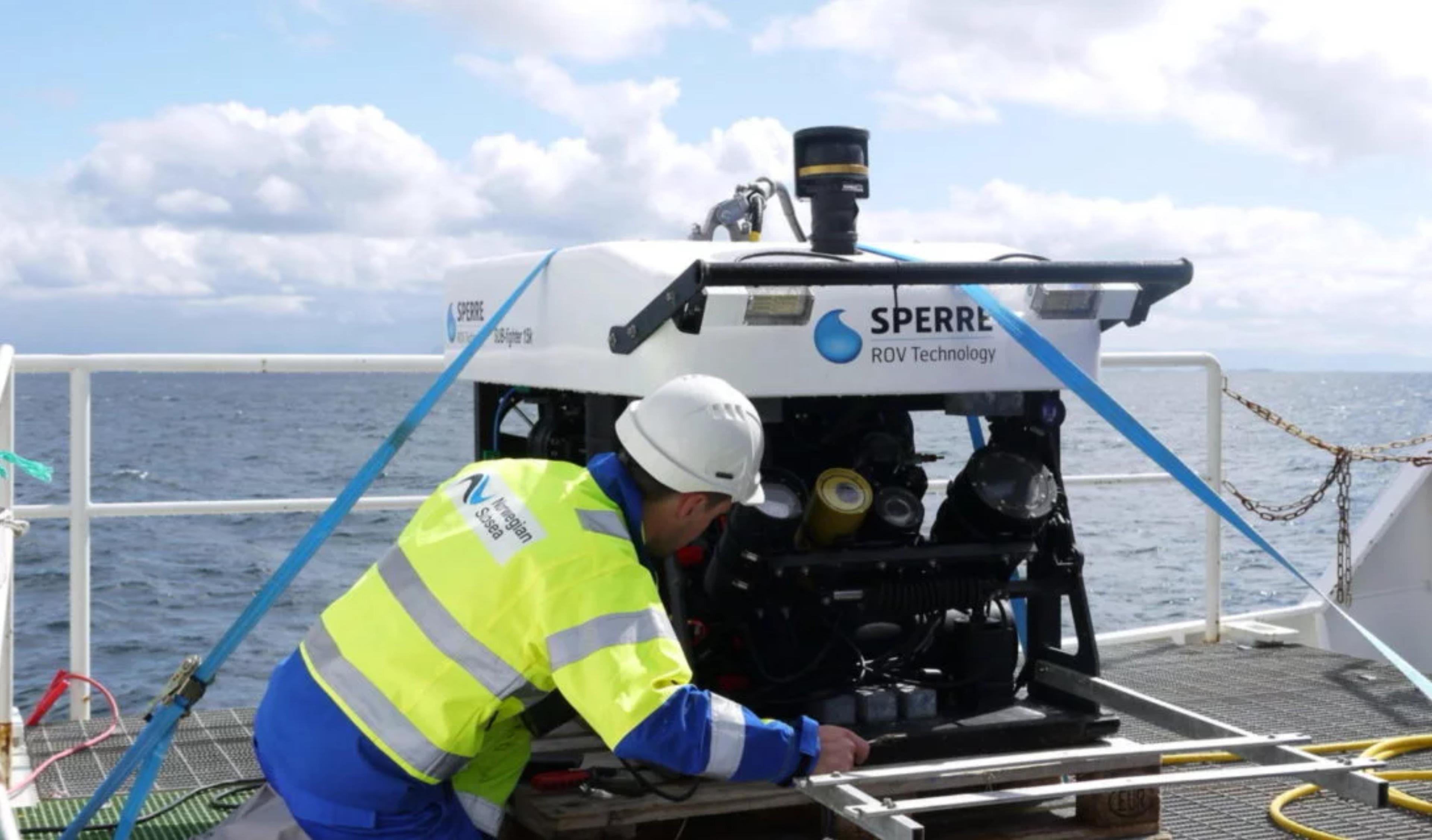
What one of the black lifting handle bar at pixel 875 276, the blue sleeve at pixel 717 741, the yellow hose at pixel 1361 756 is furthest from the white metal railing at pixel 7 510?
the yellow hose at pixel 1361 756

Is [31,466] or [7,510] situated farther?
[7,510]

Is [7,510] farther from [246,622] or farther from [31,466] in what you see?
[246,622]

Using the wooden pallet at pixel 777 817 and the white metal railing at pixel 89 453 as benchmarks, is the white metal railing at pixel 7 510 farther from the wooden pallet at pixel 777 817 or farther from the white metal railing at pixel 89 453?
the wooden pallet at pixel 777 817

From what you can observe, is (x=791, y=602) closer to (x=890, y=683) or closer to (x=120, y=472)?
(x=890, y=683)

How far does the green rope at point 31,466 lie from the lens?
3959mm

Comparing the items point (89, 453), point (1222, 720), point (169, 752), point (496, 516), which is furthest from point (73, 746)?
point (1222, 720)

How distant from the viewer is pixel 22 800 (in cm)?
478

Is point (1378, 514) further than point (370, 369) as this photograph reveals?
Yes

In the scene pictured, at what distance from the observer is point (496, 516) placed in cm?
320

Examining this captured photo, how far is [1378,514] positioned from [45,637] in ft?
47.1

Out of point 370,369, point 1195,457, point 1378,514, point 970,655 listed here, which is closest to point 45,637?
point 370,369

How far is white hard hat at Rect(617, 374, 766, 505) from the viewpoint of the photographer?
3246 mm

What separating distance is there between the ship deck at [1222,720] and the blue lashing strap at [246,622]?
202 mm

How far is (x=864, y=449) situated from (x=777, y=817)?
97cm
